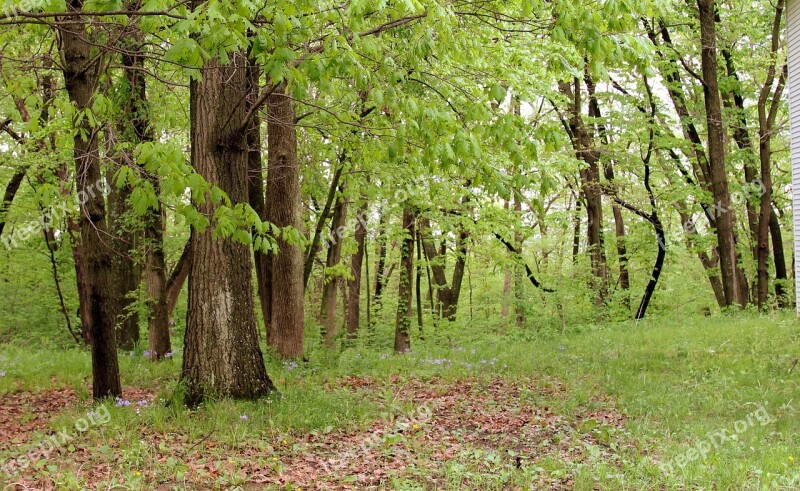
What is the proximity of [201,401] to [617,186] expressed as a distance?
15.3 m

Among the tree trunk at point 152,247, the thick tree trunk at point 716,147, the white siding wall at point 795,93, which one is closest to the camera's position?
the tree trunk at point 152,247

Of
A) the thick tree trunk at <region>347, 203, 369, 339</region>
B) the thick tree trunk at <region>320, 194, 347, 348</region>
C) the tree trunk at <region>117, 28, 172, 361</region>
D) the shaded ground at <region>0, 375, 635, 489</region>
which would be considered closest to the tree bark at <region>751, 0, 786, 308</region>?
the thick tree trunk at <region>347, 203, 369, 339</region>

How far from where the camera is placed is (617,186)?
1938 cm

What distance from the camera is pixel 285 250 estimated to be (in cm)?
1061

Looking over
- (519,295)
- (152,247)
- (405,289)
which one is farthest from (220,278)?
(519,295)

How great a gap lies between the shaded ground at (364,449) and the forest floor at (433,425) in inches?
0.9

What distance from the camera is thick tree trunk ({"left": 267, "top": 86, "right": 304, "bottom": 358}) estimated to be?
1054 cm

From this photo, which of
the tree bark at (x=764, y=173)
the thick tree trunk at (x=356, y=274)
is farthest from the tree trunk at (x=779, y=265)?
the thick tree trunk at (x=356, y=274)

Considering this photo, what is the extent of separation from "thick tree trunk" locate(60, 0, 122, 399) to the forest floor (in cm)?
60

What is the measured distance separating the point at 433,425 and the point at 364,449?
4.01ft

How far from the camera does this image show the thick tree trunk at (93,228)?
694cm

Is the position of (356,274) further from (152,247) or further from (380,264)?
(152,247)

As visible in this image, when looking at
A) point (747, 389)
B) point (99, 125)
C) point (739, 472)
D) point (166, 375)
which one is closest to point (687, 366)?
point (747, 389)

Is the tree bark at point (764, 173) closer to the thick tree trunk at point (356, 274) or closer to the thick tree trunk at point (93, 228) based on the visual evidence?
the thick tree trunk at point (356, 274)
